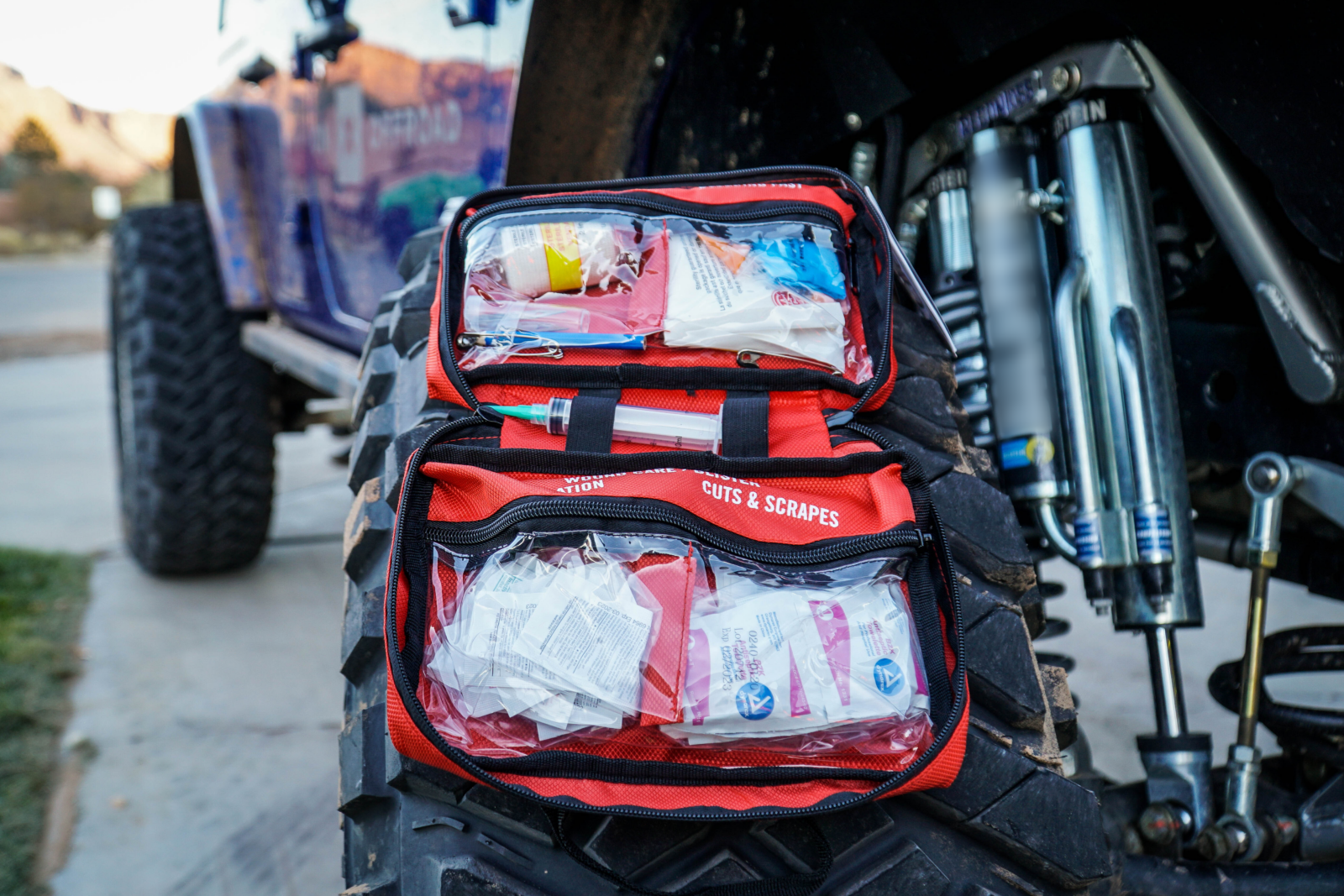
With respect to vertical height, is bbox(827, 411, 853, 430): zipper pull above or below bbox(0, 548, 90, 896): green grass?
above

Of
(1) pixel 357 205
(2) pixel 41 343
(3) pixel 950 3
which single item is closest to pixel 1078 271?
(3) pixel 950 3

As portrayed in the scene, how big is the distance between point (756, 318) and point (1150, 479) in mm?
439

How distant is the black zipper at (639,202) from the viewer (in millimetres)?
969

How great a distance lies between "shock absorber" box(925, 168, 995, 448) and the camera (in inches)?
45.9

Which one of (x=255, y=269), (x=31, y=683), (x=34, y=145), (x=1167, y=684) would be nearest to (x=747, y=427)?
(x=1167, y=684)

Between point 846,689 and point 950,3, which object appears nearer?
point 846,689

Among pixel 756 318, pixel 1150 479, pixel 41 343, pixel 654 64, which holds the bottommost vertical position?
pixel 41 343

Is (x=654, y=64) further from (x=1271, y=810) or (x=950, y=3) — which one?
(x=1271, y=810)

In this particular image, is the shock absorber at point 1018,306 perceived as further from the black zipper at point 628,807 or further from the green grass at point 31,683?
the green grass at point 31,683

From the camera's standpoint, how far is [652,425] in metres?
0.95

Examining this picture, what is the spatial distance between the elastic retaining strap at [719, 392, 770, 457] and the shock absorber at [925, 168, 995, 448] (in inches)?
13.4

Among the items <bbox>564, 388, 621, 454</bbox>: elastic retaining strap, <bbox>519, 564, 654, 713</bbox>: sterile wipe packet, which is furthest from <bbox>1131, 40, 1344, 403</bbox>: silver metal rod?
<bbox>519, 564, 654, 713</bbox>: sterile wipe packet

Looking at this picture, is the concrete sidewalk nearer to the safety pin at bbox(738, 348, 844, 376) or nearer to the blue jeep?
the blue jeep

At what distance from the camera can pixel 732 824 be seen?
0.78m
